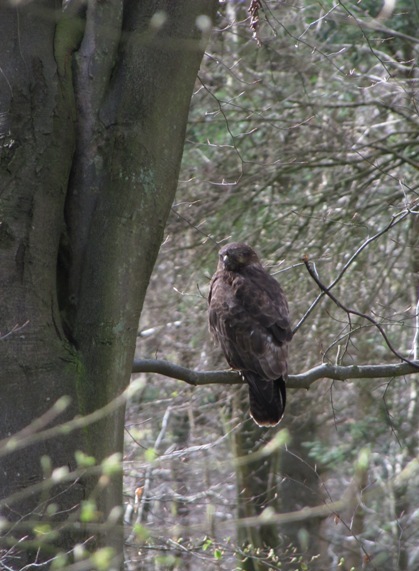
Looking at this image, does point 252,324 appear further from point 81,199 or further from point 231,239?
point 231,239

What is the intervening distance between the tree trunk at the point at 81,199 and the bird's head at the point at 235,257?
1.84 m

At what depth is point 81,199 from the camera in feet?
11.4

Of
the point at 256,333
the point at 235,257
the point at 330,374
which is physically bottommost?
the point at 330,374

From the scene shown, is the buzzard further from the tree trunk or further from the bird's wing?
the tree trunk

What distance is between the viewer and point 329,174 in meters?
7.83

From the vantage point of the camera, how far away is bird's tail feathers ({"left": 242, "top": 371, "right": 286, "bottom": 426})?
16.4 ft

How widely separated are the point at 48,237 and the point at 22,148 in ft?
1.04

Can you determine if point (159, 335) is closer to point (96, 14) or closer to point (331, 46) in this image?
point (331, 46)

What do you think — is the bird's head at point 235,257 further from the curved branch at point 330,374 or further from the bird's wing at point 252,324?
the curved branch at point 330,374

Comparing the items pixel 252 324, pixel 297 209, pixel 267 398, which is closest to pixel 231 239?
pixel 297 209

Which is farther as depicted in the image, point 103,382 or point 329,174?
point 329,174

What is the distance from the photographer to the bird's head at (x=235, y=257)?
5.46 m

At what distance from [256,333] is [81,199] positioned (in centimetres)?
184

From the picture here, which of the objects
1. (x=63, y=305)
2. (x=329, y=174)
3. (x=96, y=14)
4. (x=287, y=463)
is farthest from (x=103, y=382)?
(x=287, y=463)
